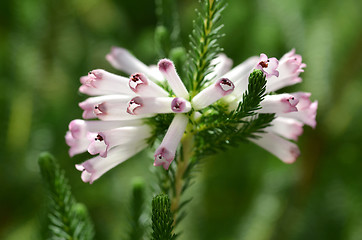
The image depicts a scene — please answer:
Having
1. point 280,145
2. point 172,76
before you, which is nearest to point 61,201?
point 172,76

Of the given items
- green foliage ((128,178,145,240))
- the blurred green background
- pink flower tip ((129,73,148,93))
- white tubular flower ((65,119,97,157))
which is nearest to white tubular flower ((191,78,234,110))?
pink flower tip ((129,73,148,93))

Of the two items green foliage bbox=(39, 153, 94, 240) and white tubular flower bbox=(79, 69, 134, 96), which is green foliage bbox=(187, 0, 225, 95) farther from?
→ green foliage bbox=(39, 153, 94, 240)

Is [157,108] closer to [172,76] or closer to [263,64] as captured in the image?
[172,76]

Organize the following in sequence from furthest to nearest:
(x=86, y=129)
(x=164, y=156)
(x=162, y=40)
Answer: (x=162, y=40) < (x=86, y=129) < (x=164, y=156)

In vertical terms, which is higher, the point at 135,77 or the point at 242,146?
the point at 135,77

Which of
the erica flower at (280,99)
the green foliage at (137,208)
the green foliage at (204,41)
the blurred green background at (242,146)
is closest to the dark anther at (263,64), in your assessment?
the erica flower at (280,99)

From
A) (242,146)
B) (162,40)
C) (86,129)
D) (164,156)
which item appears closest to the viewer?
(164,156)

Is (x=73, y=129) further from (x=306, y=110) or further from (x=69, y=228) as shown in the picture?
(x=306, y=110)
